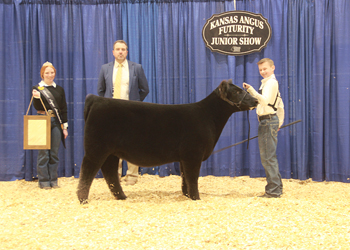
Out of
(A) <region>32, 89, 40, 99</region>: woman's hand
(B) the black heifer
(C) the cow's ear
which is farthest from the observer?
(A) <region>32, 89, 40, 99</region>: woman's hand

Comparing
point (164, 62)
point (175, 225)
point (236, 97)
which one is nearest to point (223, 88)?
point (236, 97)

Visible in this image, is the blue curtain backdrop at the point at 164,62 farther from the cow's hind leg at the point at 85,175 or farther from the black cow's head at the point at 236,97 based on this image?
the cow's hind leg at the point at 85,175

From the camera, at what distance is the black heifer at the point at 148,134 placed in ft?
8.50

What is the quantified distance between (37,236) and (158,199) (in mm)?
1333

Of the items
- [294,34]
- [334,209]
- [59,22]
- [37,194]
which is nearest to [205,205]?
[334,209]

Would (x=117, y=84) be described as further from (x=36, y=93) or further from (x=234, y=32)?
(x=234, y=32)

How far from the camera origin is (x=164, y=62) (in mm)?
4555

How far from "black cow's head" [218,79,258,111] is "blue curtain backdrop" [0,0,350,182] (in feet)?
5.48

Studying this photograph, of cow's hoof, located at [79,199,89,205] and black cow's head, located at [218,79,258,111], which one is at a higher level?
black cow's head, located at [218,79,258,111]

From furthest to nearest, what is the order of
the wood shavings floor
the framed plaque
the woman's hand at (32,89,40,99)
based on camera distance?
the woman's hand at (32,89,40,99) < the framed plaque < the wood shavings floor

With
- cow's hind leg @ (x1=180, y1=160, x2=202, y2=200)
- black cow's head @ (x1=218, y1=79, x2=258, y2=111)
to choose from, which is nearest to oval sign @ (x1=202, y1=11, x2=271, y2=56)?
black cow's head @ (x1=218, y1=79, x2=258, y2=111)

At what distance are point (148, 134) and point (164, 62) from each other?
2.24 metres

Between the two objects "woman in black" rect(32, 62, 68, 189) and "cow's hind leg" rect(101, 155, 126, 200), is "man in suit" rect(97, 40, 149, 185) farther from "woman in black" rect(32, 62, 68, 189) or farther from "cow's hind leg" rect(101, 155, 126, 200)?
"cow's hind leg" rect(101, 155, 126, 200)

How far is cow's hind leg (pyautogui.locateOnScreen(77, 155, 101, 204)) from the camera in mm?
2619
